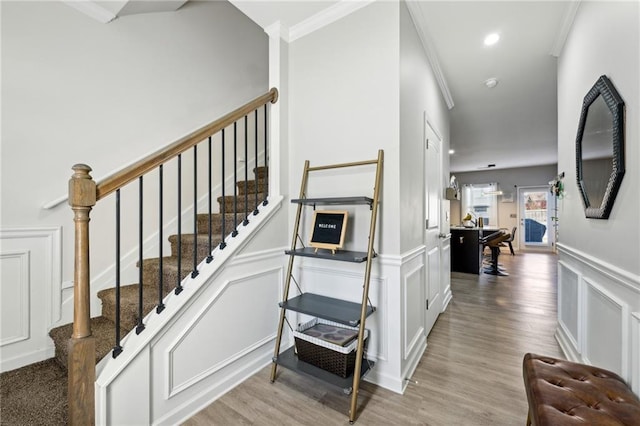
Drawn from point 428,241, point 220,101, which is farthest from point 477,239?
point 220,101

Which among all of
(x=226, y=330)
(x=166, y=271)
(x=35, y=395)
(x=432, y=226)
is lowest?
(x=35, y=395)

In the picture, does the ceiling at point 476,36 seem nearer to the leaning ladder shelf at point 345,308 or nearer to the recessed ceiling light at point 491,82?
the recessed ceiling light at point 491,82

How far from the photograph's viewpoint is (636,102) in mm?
1235

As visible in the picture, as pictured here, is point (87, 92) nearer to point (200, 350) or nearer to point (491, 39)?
point (200, 350)

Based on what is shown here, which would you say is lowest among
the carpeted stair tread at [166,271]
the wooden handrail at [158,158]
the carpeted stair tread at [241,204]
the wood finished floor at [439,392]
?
the wood finished floor at [439,392]

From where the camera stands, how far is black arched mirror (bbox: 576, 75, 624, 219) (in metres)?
1.37

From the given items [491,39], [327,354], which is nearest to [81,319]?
[327,354]

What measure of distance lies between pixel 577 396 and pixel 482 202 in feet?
32.7

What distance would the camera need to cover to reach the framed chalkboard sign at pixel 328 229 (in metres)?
1.92

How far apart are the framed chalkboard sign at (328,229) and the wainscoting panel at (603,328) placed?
1472 millimetres

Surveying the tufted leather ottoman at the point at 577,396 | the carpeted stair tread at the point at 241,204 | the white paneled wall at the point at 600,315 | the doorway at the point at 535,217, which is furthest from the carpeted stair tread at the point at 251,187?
the doorway at the point at 535,217

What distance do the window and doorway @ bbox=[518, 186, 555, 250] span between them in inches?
28.8

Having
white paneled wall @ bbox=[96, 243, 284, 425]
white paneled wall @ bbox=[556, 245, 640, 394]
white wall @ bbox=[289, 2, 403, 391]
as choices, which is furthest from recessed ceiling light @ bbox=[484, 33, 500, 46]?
white paneled wall @ bbox=[96, 243, 284, 425]

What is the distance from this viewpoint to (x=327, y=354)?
1.77 m
